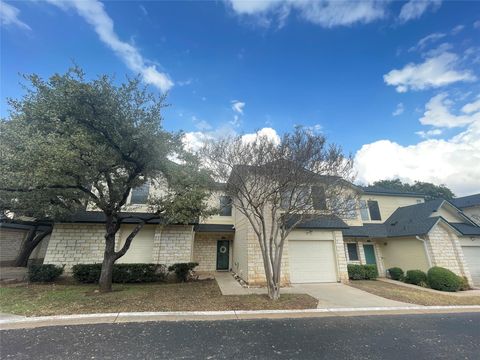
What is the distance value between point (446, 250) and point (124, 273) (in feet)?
63.0

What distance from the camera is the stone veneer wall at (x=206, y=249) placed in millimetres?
16828

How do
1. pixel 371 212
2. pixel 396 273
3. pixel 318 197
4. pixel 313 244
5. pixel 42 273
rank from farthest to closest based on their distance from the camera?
pixel 371 212
pixel 396 273
pixel 313 244
pixel 42 273
pixel 318 197

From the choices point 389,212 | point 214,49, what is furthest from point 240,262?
point 389,212

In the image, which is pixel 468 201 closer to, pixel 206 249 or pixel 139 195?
pixel 206 249

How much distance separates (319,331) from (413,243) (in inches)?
514

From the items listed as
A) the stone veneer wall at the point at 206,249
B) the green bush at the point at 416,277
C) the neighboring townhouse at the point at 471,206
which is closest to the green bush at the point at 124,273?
the stone veneer wall at the point at 206,249

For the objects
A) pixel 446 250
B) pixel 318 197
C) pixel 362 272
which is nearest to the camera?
pixel 318 197

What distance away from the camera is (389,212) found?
62.2 feet

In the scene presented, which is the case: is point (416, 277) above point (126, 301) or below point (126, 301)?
above

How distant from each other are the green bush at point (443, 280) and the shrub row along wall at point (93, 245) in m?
14.1

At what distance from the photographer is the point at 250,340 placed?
4953 millimetres

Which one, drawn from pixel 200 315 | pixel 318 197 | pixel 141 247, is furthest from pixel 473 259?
pixel 141 247

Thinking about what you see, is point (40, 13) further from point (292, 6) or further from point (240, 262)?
point (240, 262)

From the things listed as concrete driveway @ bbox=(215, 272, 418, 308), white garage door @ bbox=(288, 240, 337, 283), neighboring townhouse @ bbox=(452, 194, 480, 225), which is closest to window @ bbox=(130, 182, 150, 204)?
concrete driveway @ bbox=(215, 272, 418, 308)
